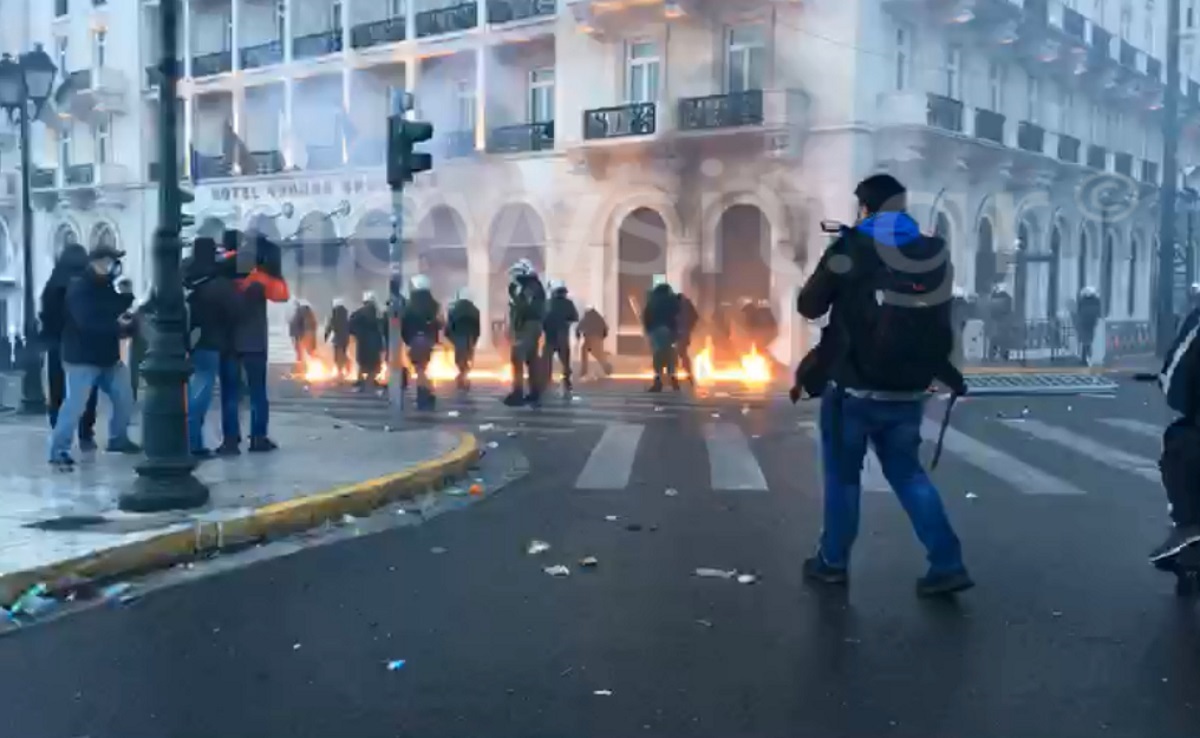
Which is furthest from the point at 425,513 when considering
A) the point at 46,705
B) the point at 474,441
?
the point at 46,705

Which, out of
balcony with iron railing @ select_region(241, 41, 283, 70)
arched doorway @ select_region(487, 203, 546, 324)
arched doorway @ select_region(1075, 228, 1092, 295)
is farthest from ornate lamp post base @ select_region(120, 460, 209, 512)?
arched doorway @ select_region(1075, 228, 1092, 295)

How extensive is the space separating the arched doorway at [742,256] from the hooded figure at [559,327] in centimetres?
769

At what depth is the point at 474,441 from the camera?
10.2 m

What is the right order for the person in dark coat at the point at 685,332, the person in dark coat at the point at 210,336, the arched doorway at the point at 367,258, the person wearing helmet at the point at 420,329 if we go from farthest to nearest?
the arched doorway at the point at 367,258, the person in dark coat at the point at 685,332, the person wearing helmet at the point at 420,329, the person in dark coat at the point at 210,336

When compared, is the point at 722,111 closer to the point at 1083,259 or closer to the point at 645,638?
the point at 1083,259

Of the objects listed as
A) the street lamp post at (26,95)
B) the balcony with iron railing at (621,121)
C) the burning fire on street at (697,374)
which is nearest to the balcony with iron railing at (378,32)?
the balcony with iron railing at (621,121)

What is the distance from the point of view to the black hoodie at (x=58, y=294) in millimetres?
9141

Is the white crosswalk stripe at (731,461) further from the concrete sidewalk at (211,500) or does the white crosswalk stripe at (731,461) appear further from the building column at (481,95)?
the building column at (481,95)

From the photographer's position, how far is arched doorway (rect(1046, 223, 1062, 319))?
29516 millimetres

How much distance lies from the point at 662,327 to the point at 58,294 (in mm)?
9313

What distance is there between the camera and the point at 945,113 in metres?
23.0

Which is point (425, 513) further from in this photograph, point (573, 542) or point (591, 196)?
point (591, 196)

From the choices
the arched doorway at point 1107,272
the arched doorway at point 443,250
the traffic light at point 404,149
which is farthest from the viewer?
the arched doorway at point 1107,272

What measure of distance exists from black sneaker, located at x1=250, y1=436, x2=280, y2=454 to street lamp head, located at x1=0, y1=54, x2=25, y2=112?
721cm
